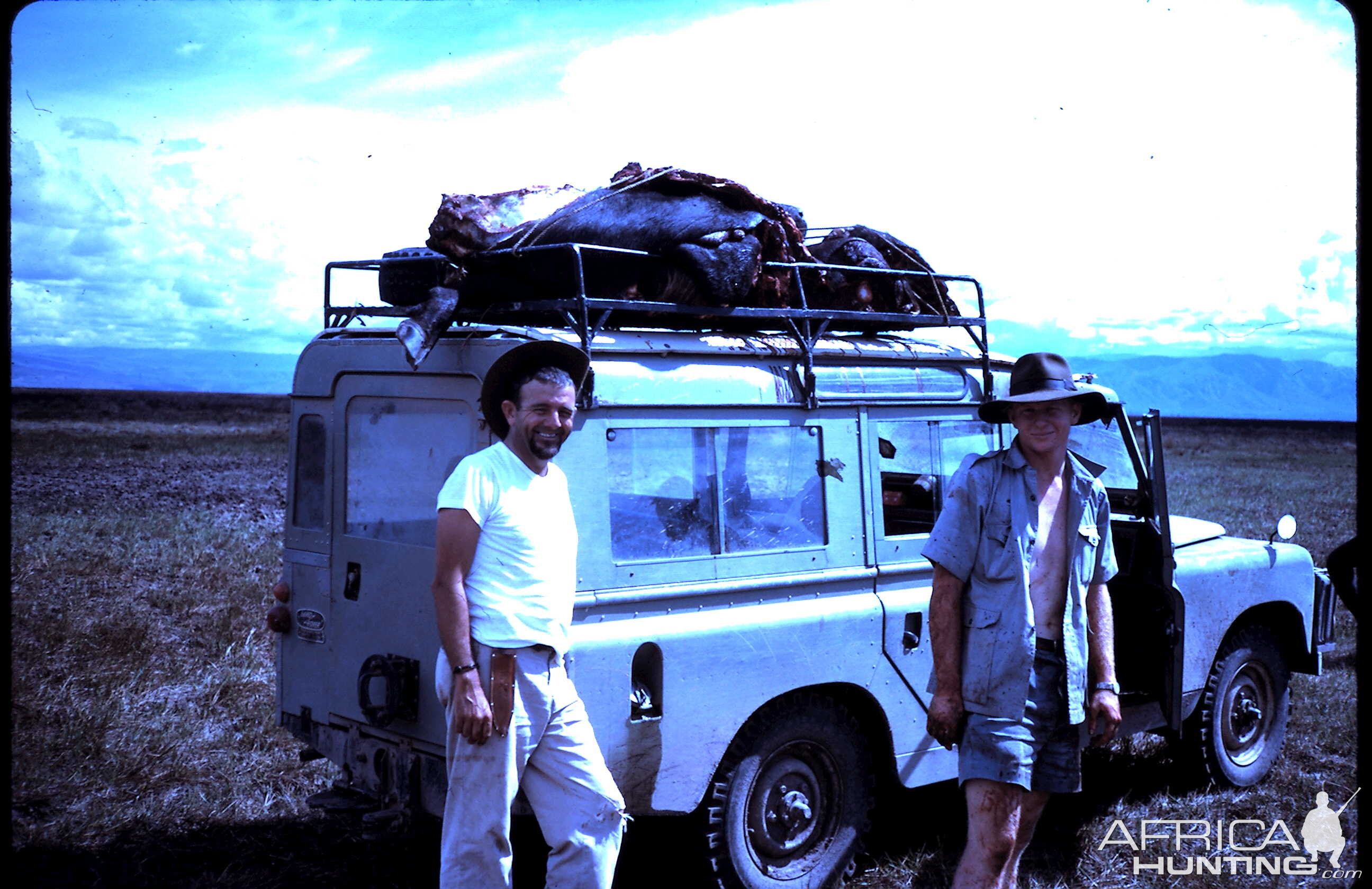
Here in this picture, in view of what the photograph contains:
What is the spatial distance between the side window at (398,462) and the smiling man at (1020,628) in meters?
1.74

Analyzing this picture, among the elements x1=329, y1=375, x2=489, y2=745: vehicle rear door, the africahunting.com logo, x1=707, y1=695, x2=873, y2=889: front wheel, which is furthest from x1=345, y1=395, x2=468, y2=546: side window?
the africahunting.com logo

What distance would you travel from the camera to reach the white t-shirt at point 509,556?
3816 mm

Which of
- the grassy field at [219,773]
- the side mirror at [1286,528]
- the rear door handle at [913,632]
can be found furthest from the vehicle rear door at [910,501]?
the side mirror at [1286,528]

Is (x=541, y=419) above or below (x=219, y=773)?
above

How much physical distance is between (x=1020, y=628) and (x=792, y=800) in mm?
1536

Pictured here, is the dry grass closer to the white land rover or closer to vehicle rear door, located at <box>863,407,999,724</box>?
Answer: the white land rover

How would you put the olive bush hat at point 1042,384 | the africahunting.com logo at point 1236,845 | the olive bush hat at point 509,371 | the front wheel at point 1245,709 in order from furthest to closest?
the front wheel at point 1245,709
the africahunting.com logo at point 1236,845
the olive bush hat at point 509,371
the olive bush hat at point 1042,384

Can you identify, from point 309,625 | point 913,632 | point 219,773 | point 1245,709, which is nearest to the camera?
point 309,625

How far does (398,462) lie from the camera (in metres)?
4.73

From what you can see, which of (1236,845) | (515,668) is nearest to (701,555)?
(515,668)

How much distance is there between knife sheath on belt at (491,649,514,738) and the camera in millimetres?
3783

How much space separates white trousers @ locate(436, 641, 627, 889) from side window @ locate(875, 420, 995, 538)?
193 centimetres

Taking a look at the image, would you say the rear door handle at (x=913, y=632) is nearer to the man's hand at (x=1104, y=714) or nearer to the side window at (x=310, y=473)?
the man's hand at (x=1104, y=714)

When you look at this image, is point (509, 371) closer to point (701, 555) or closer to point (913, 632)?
point (701, 555)
